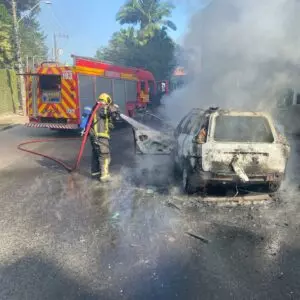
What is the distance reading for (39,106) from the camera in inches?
554

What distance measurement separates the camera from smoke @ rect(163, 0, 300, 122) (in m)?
9.07

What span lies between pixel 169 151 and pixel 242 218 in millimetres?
3042

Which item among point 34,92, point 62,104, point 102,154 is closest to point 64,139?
point 62,104

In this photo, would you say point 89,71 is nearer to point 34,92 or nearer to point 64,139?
point 34,92

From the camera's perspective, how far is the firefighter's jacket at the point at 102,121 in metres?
7.58

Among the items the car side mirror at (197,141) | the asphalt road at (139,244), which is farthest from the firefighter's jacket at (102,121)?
the car side mirror at (197,141)

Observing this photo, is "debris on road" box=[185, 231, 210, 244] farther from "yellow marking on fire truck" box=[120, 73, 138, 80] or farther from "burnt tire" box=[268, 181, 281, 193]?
"yellow marking on fire truck" box=[120, 73, 138, 80]

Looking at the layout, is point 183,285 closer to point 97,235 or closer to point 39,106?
point 97,235

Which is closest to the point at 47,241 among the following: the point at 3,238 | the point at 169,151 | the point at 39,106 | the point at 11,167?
the point at 3,238

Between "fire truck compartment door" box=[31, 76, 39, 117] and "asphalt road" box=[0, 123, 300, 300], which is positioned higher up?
"fire truck compartment door" box=[31, 76, 39, 117]

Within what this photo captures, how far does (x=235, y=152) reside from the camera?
227 inches

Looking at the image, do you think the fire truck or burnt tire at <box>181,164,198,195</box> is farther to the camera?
the fire truck

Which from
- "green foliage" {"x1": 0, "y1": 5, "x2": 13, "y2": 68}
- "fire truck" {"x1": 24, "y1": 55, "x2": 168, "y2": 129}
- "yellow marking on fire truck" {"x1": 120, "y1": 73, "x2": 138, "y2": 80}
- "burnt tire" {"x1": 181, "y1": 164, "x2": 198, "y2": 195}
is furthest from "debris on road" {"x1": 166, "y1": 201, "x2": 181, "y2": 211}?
"green foliage" {"x1": 0, "y1": 5, "x2": 13, "y2": 68}

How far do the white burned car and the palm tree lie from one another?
112ft
